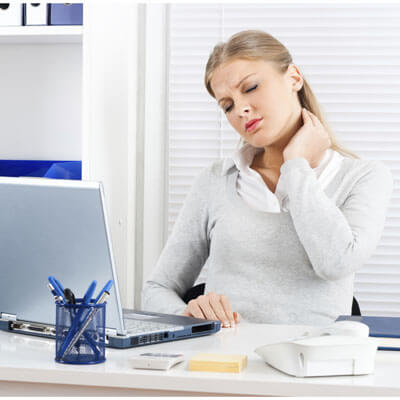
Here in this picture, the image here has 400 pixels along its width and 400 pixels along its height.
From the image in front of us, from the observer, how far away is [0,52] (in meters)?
2.76

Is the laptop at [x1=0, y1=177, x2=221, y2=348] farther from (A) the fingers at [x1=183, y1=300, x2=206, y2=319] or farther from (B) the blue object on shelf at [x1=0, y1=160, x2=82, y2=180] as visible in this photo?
(B) the blue object on shelf at [x1=0, y1=160, x2=82, y2=180]

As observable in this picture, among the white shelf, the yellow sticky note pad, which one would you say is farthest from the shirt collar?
the yellow sticky note pad

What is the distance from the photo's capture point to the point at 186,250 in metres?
1.99

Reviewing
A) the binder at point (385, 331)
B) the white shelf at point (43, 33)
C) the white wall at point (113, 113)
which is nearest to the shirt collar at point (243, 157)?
the white wall at point (113, 113)

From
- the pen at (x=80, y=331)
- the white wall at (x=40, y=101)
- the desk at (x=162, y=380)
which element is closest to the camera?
the desk at (x=162, y=380)

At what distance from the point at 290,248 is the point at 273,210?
141 mm

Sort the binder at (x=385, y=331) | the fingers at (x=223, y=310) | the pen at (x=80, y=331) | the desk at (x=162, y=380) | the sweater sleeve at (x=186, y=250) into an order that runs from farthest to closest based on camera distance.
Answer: the sweater sleeve at (x=186, y=250), the fingers at (x=223, y=310), the binder at (x=385, y=331), the pen at (x=80, y=331), the desk at (x=162, y=380)

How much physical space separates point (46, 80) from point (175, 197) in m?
0.69

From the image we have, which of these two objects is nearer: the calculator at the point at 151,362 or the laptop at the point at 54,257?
the calculator at the point at 151,362

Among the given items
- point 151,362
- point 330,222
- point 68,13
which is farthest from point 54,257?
point 68,13

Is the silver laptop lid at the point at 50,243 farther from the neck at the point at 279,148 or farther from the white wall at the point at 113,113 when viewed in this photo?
the white wall at the point at 113,113

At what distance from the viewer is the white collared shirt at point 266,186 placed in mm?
1940

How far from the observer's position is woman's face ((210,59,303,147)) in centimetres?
197

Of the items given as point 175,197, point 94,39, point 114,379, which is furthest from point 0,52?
point 114,379
